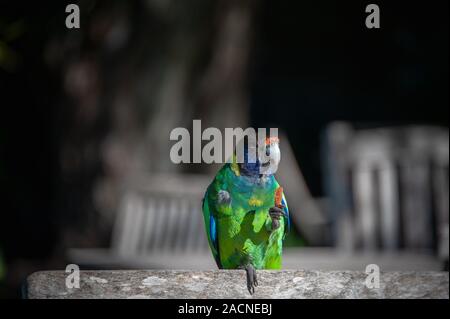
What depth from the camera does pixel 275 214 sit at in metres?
2.67

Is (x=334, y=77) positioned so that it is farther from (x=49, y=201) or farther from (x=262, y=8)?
(x=49, y=201)

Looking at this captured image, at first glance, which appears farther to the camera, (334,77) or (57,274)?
(334,77)

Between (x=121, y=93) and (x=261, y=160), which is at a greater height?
(x=121, y=93)

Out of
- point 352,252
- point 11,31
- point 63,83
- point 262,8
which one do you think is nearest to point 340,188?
point 352,252

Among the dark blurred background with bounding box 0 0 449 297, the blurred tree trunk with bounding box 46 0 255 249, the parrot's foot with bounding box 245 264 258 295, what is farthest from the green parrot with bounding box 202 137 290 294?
the blurred tree trunk with bounding box 46 0 255 249

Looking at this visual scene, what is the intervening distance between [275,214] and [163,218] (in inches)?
82.6

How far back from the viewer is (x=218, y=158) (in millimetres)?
5074

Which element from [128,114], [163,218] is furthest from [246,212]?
[128,114]

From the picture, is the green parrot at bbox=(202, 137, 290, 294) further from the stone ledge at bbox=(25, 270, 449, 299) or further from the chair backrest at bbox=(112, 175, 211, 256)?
the chair backrest at bbox=(112, 175, 211, 256)

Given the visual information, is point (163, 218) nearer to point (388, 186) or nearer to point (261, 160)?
point (388, 186)

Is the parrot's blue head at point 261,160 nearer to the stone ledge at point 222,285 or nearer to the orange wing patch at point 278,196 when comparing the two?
the orange wing patch at point 278,196

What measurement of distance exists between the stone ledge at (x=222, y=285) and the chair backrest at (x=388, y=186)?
2.49 meters

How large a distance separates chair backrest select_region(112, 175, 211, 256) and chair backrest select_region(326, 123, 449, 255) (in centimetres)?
95

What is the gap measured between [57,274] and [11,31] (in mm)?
3776
